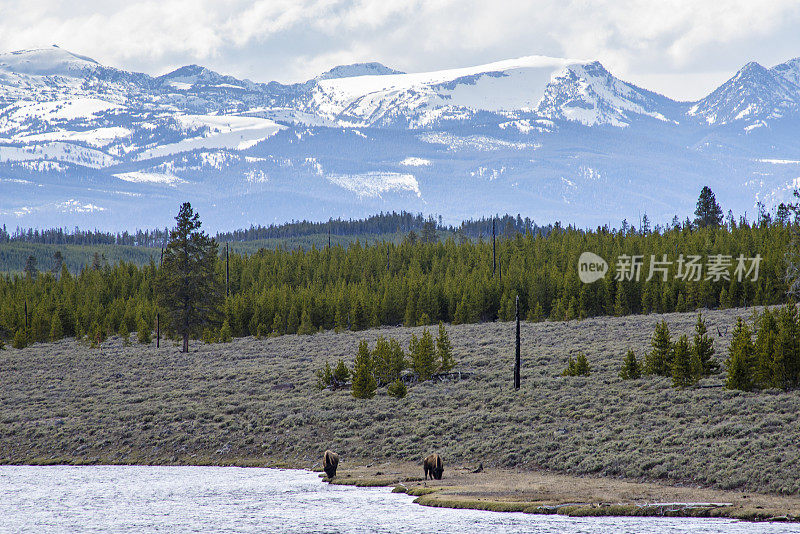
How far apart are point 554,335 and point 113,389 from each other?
36617 mm

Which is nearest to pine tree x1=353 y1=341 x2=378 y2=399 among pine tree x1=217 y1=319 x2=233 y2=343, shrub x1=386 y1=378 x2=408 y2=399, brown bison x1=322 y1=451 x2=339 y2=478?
shrub x1=386 y1=378 x2=408 y2=399

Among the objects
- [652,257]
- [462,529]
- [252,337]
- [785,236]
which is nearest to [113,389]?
[252,337]

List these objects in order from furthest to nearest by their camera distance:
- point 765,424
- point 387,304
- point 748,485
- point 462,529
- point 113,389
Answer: point 387,304
point 113,389
point 765,424
point 748,485
point 462,529

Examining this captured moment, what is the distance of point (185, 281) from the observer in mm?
77062

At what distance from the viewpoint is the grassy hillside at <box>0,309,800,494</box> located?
35.9 metres

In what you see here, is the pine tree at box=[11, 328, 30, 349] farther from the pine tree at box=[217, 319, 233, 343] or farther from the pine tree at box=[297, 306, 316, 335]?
the pine tree at box=[297, 306, 316, 335]

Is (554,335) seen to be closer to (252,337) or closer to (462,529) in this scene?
(252,337)

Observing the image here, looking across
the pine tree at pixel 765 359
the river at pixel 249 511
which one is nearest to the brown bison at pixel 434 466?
the river at pixel 249 511

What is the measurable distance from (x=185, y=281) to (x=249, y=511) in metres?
50.0

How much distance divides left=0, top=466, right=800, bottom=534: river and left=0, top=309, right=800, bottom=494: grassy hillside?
21.7ft

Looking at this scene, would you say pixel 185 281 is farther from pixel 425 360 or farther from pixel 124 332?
pixel 425 360

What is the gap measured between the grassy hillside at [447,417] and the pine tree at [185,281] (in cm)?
565

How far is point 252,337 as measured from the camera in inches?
3642

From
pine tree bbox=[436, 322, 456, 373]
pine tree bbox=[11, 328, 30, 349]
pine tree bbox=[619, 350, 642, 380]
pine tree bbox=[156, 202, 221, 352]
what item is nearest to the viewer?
pine tree bbox=[619, 350, 642, 380]
